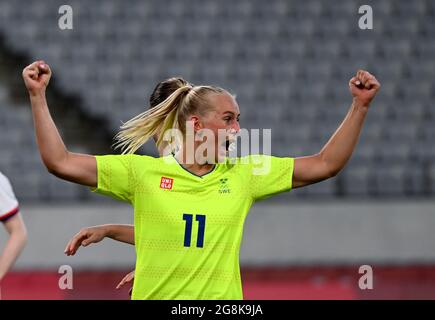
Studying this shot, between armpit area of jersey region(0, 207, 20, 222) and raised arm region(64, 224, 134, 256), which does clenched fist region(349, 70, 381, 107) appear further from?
armpit area of jersey region(0, 207, 20, 222)

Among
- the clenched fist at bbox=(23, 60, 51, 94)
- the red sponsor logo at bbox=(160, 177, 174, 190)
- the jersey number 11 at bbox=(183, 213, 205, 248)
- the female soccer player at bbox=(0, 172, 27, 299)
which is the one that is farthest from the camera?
the female soccer player at bbox=(0, 172, 27, 299)

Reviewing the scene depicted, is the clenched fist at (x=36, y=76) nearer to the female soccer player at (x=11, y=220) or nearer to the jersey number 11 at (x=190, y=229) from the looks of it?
the jersey number 11 at (x=190, y=229)

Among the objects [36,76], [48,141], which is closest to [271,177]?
[48,141]

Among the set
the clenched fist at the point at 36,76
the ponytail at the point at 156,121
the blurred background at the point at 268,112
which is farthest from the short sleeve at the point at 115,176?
the blurred background at the point at 268,112

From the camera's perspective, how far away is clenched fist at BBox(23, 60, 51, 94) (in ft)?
12.1

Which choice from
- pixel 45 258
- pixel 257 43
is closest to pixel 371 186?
pixel 257 43

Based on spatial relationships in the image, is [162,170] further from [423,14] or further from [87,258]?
[423,14]

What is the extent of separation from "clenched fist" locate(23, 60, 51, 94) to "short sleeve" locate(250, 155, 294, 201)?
979 millimetres

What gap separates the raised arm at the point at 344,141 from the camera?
13.0 ft

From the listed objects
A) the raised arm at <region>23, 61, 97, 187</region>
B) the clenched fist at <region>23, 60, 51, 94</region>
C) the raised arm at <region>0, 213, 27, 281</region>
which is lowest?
the raised arm at <region>0, 213, 27, 281</region>

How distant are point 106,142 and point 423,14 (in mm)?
4578

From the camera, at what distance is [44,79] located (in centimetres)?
371

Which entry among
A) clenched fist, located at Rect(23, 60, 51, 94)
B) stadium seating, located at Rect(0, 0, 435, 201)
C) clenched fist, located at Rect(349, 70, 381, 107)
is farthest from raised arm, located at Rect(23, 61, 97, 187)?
stadium seating, located at Rect(0, 0, 435, 201)

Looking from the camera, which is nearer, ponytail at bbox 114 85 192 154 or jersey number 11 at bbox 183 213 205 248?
jersey number 11 at bbox 183 213 205 248
